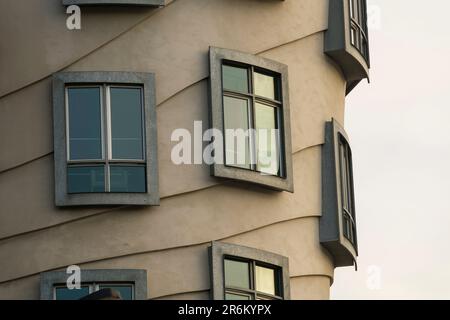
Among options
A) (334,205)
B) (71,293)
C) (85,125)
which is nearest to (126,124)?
(85,125)

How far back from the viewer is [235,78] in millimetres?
27047

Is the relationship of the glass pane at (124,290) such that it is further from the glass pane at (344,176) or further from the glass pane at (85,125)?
the glass pane at (344,176)

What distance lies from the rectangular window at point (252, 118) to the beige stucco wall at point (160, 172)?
0.34 metres

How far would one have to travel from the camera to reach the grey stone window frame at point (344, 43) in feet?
94.1

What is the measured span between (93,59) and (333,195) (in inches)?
171

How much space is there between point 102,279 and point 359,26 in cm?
704

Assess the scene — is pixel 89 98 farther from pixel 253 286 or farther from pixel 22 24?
pixel 253 286

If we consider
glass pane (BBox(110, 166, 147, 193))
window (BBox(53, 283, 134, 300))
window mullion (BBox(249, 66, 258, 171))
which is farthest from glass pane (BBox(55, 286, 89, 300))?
window mullion (BBox(249, 66, 258, 171))

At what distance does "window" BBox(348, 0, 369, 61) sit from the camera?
96.7ft

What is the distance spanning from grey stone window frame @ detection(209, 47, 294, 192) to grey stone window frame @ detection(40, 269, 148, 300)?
1919 mm

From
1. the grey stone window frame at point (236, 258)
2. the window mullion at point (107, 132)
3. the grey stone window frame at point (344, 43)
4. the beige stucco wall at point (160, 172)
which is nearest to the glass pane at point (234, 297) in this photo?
the grey stone window frame at point (236, 258)

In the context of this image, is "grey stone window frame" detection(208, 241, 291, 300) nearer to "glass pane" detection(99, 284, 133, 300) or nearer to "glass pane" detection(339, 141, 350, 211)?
"glass pane" detection(99, 284, 133, 300)

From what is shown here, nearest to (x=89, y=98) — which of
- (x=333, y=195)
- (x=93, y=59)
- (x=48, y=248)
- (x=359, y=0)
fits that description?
(x=93, y=59)

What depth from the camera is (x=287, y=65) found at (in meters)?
27.9
